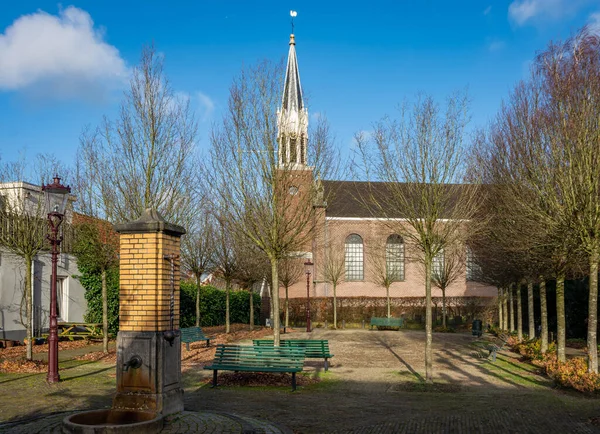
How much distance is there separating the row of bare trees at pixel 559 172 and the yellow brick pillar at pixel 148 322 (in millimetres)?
8651

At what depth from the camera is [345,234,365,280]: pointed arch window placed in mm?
44125

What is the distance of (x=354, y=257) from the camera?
44562 mm

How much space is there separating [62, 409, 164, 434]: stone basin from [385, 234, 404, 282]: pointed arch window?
2585 cm

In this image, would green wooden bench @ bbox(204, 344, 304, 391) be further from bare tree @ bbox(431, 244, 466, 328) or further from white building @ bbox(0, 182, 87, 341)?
bare tree @ bbox(431, 244, 466, 328)

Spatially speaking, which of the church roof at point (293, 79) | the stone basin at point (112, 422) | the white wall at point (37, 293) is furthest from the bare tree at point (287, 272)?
the stone basin at point (112, 422)

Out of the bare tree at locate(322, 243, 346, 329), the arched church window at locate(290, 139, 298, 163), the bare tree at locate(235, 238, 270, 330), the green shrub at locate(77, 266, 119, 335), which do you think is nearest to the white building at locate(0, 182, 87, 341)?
the green shrub at locate(77, 266, 119, 335)

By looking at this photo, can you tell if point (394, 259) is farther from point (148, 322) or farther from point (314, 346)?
point (148, 322)

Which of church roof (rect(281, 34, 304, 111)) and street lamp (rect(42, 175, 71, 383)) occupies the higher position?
church roof (rect(281, 34, 304, 111))

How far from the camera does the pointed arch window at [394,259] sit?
35066 millimetres

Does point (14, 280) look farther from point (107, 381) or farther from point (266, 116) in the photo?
point (266, 116)

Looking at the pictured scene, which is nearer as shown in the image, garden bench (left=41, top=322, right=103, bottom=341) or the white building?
the white building

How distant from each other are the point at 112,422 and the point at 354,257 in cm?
3741

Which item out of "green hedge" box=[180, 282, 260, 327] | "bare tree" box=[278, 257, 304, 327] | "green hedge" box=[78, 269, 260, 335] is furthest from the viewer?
"bare tree" box=[278, 257, 304, 327]

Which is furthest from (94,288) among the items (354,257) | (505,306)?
(354,257)
